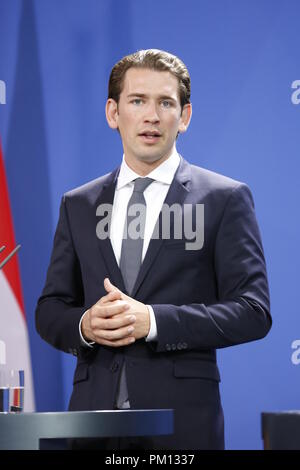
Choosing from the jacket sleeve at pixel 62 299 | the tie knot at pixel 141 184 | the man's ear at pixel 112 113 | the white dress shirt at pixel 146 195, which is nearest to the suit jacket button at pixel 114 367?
the jacket sleeve at pixel 62 299

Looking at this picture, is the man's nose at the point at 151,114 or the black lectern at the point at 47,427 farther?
the man's nose at the point at 151,114

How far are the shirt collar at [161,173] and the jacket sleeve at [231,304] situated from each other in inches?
8.3

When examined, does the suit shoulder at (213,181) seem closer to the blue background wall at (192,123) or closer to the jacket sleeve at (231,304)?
the jacket sleeve at (231,304)

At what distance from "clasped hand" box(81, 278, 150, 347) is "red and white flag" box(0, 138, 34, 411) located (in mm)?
1184

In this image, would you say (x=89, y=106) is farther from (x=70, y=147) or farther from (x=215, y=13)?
(x=215, y=13)

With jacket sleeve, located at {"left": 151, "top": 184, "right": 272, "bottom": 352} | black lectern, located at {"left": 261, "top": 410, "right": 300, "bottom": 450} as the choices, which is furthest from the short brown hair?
black lectern, located at {"left": 261, "top": 410, "right": 300, "bottom": 450}

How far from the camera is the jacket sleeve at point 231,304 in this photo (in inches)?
103

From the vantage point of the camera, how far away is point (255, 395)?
362cm

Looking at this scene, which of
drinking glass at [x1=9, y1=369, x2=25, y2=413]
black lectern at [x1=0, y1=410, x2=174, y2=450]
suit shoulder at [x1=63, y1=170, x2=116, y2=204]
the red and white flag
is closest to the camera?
black lectern at [x1=0, y1=410, x2=174, y2=450]

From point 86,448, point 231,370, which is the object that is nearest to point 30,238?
point 231,370

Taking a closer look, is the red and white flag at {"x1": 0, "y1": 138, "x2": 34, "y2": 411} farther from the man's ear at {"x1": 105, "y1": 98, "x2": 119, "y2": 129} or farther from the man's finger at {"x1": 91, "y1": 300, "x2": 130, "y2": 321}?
the man's finger at {"x1": 91, "y1": 300, "x2": 130, "y2": 321}


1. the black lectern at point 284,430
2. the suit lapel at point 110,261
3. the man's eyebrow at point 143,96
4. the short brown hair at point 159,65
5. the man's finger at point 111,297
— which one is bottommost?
the black lectern at point 284,430

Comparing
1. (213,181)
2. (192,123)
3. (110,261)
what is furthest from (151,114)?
(192,123)

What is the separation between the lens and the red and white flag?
375 cm
